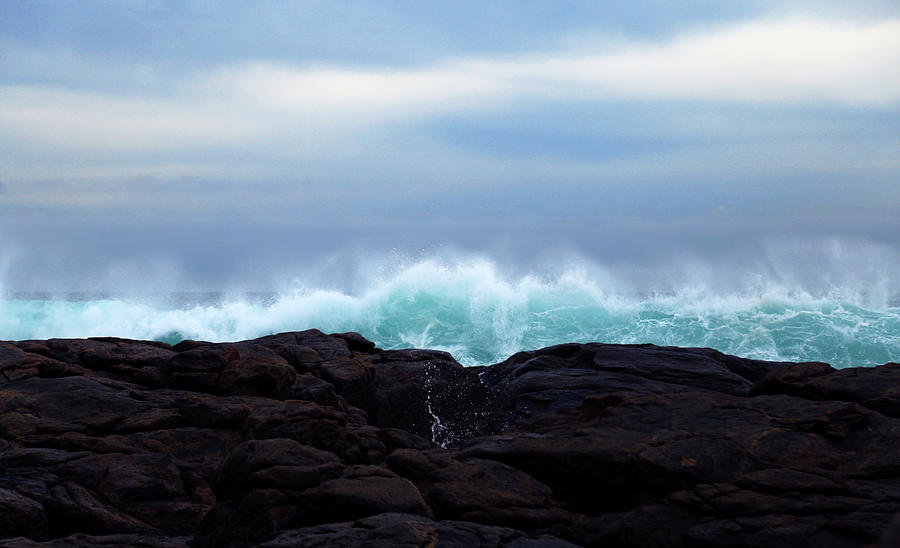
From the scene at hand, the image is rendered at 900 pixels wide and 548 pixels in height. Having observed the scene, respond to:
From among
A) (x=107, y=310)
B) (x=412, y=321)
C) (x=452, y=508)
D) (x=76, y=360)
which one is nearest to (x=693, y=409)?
(x=452, y=508)

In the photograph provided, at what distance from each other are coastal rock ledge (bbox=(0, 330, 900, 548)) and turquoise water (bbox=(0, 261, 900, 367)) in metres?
15.0

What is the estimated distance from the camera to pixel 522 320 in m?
27.2

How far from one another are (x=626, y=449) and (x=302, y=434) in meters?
3.24

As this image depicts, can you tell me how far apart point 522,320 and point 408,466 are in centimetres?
2090

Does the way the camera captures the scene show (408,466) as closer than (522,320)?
Yes

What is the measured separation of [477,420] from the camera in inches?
465

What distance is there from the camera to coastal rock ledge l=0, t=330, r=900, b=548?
5.50 meters

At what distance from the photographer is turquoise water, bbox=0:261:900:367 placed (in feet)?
80.7

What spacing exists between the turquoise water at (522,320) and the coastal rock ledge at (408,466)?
14972 mm

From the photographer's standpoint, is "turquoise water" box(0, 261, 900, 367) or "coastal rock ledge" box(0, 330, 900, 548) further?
"turquoise water" box(0, 261, 900, 367)

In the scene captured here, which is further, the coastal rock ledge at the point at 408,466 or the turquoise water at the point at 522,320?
the turquoise water at the point at 522,320

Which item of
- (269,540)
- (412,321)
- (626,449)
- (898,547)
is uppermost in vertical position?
(412,321)

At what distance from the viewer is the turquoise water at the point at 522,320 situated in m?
24.6

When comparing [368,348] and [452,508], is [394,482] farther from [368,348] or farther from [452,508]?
[368,348]
